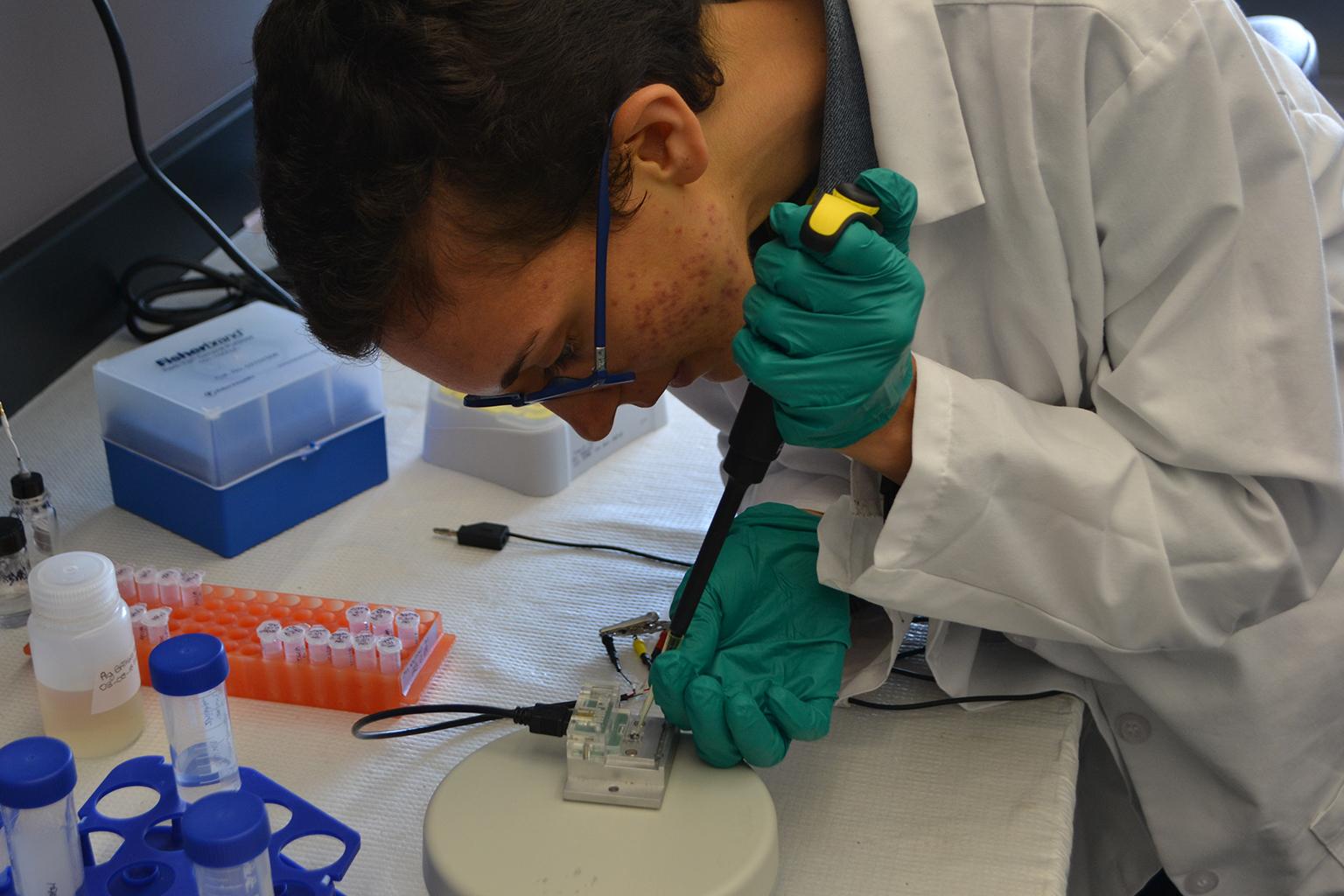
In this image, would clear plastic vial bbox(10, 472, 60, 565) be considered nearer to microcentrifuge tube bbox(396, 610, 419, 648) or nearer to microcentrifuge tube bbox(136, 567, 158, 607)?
microcentrifuge tube bbox(136, 567, 158, 607)

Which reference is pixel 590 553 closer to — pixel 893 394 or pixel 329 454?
pixel 329 454

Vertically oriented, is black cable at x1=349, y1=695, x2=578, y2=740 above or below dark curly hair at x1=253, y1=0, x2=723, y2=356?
below

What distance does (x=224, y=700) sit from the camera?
0.82 meters

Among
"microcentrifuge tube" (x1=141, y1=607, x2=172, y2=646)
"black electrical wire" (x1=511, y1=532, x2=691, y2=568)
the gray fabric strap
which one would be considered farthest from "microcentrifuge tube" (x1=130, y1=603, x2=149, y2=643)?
the gray fabric strap

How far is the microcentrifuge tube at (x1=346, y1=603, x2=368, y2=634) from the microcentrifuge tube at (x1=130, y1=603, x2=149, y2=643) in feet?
0.55

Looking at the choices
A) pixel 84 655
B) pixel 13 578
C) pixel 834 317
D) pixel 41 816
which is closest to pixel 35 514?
pixel 13 578

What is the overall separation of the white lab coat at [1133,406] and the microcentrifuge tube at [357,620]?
0.39m

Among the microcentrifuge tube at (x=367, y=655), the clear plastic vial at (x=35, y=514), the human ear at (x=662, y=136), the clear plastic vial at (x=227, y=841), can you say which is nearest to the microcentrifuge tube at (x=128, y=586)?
the clear plastic vial at (x=35, y=514)

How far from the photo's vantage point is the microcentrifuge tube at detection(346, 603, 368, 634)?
101cm

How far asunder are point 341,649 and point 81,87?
0.99 metres

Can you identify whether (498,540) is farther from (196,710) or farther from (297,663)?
(196,710)

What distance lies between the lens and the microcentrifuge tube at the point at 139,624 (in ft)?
3.32

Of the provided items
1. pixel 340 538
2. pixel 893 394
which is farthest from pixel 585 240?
pixel 340 538

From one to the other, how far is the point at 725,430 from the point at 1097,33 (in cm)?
55
